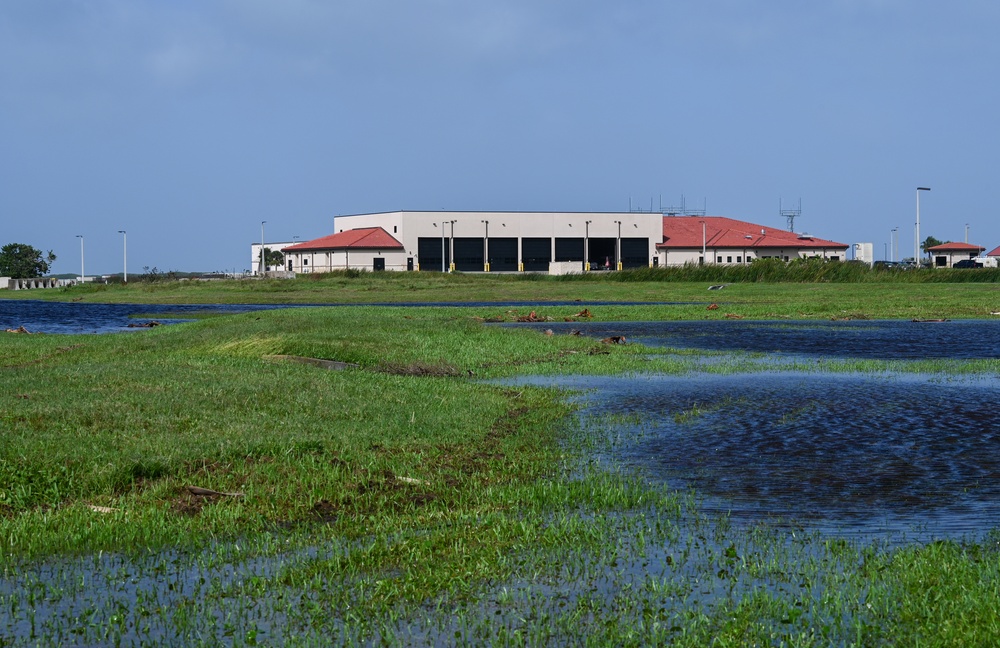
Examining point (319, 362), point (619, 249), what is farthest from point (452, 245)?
A: point (319, 362)

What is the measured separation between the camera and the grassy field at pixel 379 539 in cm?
769

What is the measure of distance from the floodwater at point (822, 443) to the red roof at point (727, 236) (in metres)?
106

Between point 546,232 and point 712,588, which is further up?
point 546,232

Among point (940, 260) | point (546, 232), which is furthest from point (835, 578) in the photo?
point (940, 260)

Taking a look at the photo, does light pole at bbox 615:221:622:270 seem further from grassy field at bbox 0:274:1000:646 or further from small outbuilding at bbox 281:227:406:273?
grassy field at bbox 0:274:1000:646

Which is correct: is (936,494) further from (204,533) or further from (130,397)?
(130,397)

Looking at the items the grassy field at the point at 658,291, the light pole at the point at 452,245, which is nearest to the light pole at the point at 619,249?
the light pole at the point at 452,245

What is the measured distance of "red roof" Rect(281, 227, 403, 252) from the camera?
4920 inches

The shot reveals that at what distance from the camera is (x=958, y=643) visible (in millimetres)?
7188

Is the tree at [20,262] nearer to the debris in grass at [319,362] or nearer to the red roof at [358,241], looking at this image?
the red roof at [358,241]

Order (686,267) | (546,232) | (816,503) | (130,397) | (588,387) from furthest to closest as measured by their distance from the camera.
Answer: (546,232) → (686,267) → (588,387) → (130,397) → (816,503)

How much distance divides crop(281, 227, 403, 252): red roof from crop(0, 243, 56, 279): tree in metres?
39.2

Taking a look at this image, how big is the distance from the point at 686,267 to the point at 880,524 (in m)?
80.2

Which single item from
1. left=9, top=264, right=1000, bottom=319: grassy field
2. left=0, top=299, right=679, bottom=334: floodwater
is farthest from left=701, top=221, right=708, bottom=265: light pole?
left=0, top=299, right=679, bottom=334: floodwater
